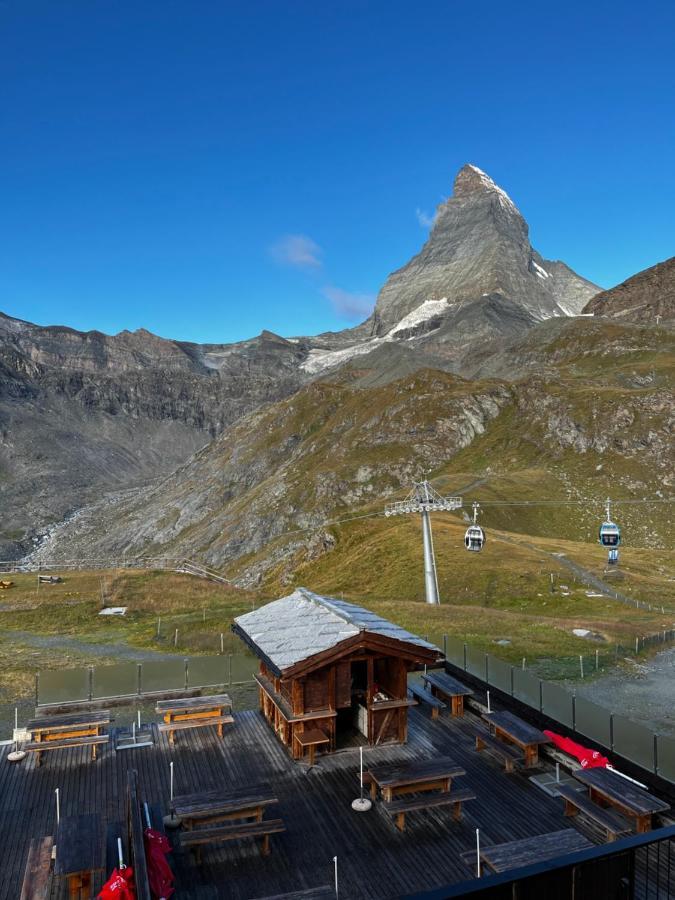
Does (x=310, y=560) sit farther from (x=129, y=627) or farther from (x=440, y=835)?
(x=440, y=835)

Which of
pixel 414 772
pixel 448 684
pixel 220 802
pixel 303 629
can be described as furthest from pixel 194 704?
pixel 448 684

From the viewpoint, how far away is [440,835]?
45.4 ft

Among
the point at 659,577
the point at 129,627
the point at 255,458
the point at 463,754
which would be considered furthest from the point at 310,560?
the point at 255,458

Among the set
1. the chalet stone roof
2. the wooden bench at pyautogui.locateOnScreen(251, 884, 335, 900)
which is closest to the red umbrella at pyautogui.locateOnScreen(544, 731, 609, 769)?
the chalet stone roof

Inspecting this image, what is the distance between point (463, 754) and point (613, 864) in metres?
11.5

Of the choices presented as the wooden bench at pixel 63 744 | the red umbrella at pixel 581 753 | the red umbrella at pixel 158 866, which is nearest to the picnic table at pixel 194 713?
the wooden bench at pixel 63 744

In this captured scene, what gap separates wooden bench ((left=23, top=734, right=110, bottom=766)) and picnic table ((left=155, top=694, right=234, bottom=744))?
1.88m

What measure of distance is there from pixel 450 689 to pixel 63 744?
11.8m

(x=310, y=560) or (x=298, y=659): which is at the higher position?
(x=298, y=659)

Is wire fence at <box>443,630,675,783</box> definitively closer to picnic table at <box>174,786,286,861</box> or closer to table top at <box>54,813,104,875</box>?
picnic table at <box>174,786,286,861</box>

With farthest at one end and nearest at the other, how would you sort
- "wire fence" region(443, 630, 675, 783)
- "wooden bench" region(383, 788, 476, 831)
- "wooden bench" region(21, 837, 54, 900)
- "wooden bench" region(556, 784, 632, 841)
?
1. "wire fence" region(443, 630, 675, 783)
2. "wooden bench" region(383, 788, 476, 831)
3. "wooden bench" region(556, 784, 632, 841)
4. "wooden bench" region(21, 837, 54, 900)

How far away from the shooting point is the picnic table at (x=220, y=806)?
44.9 feet

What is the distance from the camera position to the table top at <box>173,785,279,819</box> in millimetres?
13677

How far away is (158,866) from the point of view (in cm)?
1167
